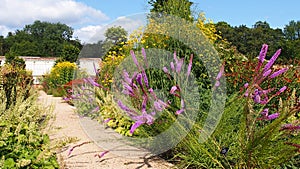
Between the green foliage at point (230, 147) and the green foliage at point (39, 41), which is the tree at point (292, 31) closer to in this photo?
the green foliage at point (39, 41)

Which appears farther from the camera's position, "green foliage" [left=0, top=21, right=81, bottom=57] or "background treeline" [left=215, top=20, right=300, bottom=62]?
"green foliage" [left=0, top=21, right=81, bottom=57]

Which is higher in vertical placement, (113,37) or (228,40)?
(228,40)

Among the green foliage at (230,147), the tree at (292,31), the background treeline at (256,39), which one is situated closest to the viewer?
the green foliage at (230,147)

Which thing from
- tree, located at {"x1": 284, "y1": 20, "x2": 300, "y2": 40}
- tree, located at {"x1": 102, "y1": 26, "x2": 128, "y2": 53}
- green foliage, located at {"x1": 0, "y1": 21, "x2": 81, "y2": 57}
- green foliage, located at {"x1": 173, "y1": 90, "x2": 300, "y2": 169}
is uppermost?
tree, located at {"x1": 284, "y1": 20, "x2": 300, "y2": 40}

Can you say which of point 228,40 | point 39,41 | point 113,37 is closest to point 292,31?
point 228,40

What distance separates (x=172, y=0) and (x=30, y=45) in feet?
140

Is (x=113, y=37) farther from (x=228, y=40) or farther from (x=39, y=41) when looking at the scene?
(x=39, y=41)

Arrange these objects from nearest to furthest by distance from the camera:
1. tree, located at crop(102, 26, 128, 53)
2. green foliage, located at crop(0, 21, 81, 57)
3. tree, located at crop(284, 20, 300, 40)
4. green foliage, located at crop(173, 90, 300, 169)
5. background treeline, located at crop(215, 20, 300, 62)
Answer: green foliage, located at crop(173, 90, 300, 169)
tree, located at crop(102, 26, 128, 53)
background treeline, located at crop(215, 20, 300, 62)
green foliage, located at crop(0, 21, 81, 57)
tree, located at crop(284, 20, 300, 40)

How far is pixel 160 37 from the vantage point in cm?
430

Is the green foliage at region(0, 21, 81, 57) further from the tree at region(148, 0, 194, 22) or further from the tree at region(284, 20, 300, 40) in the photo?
the tree at region(284, 20, 300, 40)

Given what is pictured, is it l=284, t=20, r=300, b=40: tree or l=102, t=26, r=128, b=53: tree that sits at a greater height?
l=284, t=20, r=300, b=40: tree

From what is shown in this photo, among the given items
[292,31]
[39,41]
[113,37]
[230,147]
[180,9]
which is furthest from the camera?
[292,31]

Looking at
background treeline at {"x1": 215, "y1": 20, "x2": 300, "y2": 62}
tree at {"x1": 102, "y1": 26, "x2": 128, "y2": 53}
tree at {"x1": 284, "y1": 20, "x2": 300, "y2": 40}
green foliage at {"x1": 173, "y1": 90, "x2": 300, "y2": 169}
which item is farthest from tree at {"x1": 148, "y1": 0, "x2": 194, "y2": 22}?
tree at {"x1": 284, "y1": 20, "x2": 300, "y2": 40}

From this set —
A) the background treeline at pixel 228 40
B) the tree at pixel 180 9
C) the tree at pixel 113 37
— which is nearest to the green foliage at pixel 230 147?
the tree at pixel 180 9
